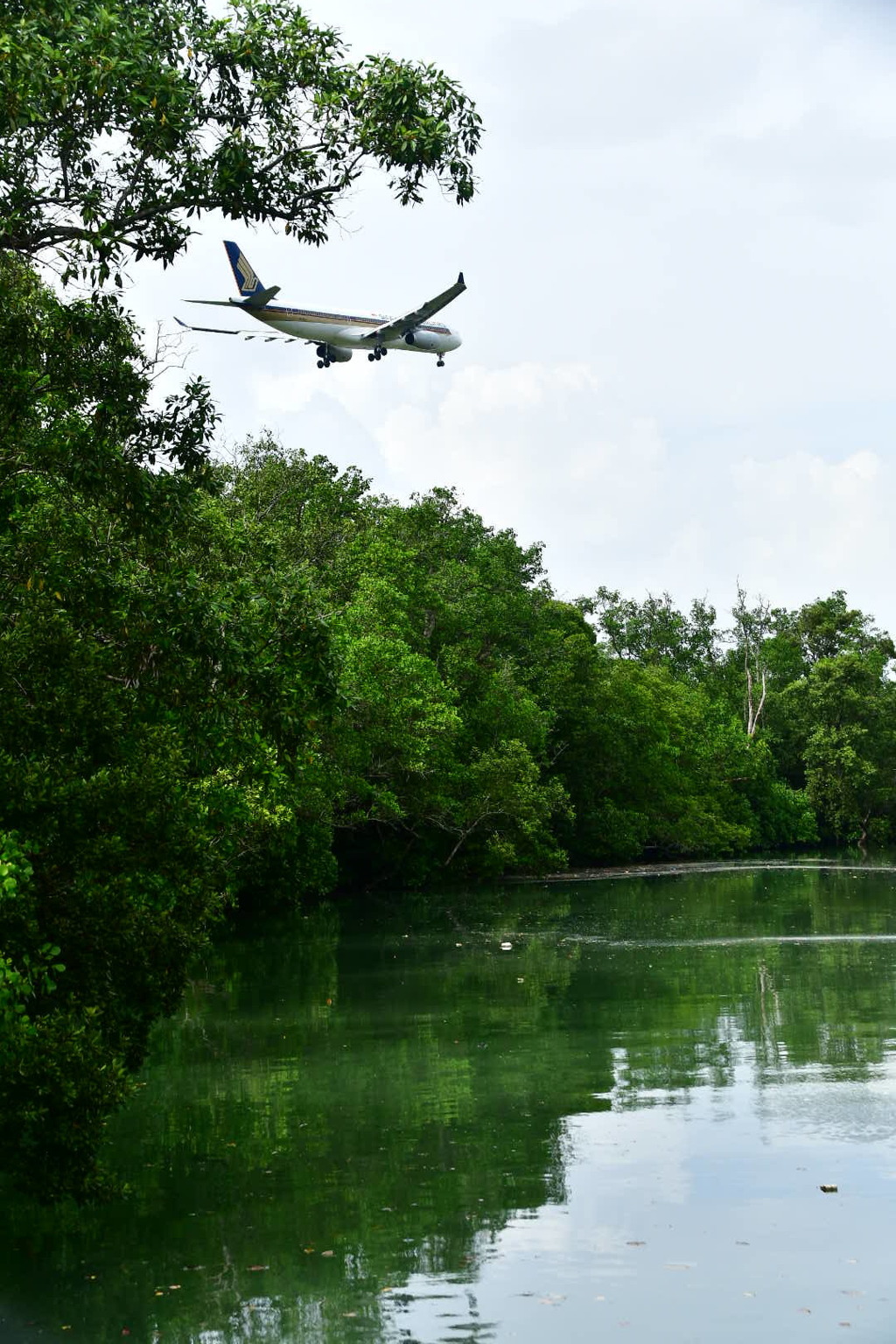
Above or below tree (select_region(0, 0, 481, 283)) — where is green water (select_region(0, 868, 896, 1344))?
below

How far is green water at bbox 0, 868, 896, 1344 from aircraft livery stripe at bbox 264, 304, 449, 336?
90.0ft

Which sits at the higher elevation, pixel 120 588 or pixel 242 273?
pixel 242 273

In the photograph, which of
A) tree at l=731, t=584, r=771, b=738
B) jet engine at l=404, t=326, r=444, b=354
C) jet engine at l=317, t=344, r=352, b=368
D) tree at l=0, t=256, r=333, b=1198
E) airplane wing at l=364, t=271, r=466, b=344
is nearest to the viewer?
→ tree at l=0, t=256, r=333, b=1198

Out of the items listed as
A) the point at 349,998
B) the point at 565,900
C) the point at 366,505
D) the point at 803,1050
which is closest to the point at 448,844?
the point at 565,900

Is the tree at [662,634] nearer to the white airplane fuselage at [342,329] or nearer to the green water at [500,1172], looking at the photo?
the white airplane fuselage at [342,329]

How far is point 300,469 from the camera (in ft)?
180

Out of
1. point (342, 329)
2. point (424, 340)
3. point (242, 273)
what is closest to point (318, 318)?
point (342, 329)

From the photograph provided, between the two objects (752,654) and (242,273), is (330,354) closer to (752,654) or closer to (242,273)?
(242,273)

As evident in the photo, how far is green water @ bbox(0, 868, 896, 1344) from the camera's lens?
329 inches

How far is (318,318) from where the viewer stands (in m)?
44.3

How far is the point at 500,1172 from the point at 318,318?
36.8 m

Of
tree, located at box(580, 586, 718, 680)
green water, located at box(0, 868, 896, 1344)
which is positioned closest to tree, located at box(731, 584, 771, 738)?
tree, located at box(580, 586, 718, 680)

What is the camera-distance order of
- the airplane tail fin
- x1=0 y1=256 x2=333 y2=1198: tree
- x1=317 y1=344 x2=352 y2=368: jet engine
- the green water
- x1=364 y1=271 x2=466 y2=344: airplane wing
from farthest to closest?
the airplane tail fin
x1=317 y1=344 x2=352 y2=368: jet engine
x1=364 y1=271 x2=466 y2=344: airplane wing
x1=0 y1=256 x2=333 y2=1198: tree
the green water

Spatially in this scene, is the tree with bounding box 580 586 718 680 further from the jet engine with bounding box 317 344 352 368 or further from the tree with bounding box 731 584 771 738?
the jet engine with bounding box 317 344 352 368
